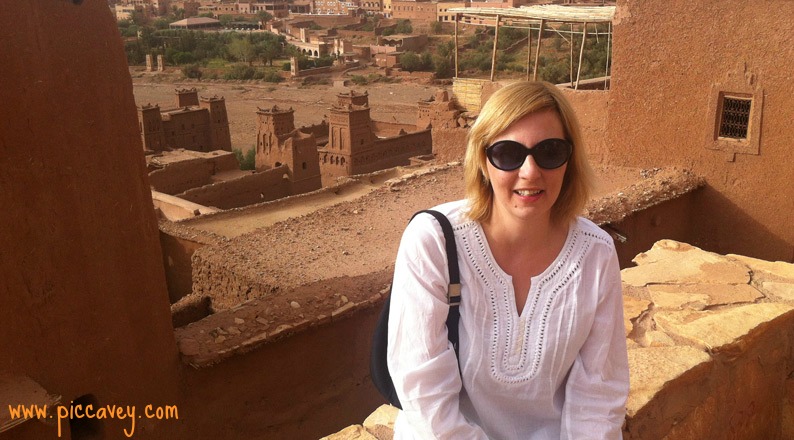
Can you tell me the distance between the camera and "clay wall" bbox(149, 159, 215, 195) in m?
17.1

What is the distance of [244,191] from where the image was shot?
17234 millimetres

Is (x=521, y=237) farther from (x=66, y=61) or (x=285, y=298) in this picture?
(x=285, y=298)

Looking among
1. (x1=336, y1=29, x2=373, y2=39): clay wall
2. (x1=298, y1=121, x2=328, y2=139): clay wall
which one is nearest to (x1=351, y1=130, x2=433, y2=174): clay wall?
(x1=298, y1=121, x2=328, y2=139): clay wall

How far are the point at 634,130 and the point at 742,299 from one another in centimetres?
559

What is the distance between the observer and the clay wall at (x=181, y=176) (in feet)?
56.1

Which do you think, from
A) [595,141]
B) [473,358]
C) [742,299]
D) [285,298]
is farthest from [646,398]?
[595,141]

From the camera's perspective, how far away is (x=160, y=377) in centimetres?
464

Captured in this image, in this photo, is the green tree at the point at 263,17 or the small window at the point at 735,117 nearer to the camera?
the small window at the point at 735,117

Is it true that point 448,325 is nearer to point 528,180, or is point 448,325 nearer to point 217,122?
point 528,180

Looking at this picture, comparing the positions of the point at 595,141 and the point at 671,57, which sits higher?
the point at 671,57

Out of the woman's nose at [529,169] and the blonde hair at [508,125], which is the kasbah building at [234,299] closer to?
the blonde hair at [508,125]

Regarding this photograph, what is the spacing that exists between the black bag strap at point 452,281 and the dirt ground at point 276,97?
29.2 m

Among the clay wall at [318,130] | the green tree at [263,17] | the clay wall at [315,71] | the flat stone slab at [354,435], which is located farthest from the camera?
the green tree at [263,17]

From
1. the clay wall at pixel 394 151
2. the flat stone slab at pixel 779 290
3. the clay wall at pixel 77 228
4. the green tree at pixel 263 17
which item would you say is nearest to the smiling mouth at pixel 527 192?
the flat stone slab at pixel 779 290
